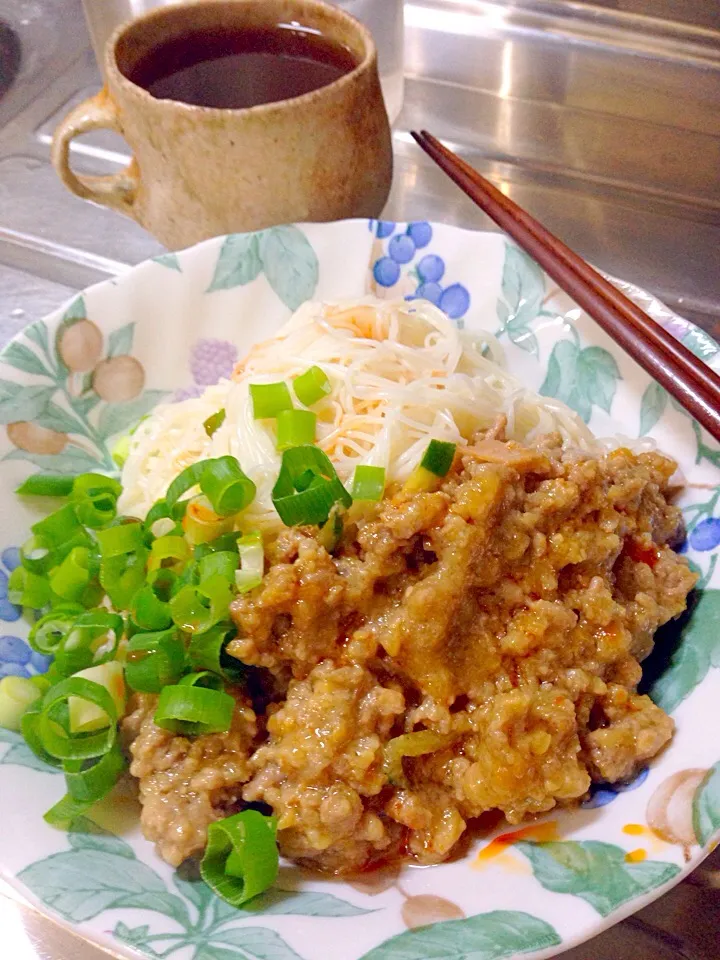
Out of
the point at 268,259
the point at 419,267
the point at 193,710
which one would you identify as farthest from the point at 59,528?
the point at 419,267

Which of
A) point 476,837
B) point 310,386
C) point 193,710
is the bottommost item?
point 476,837

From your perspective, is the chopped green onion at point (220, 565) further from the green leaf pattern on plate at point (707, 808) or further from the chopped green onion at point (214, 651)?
the green leaf pattern on plate at point (707, 808)

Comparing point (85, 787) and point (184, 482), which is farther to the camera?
point (184, 482)

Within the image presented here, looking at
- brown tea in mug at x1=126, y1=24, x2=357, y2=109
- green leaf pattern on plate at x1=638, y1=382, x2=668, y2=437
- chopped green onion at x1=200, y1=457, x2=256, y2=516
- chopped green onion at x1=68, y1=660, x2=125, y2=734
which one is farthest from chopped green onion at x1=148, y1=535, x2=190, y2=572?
brown tea in mug at x1=126, y1=24, x2=357, y2=109

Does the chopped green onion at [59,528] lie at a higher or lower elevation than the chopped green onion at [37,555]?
higher

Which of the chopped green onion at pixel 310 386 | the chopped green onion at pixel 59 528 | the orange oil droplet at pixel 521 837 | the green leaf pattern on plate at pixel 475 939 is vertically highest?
the chopped green onion at pixel 310 386

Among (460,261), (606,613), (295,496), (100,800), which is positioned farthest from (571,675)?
(460,261)

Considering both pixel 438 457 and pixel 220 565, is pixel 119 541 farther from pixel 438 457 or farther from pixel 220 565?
pixel 438 457

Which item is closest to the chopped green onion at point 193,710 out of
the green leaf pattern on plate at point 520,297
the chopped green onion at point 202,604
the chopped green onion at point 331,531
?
the chopped green onion at point 202,604
